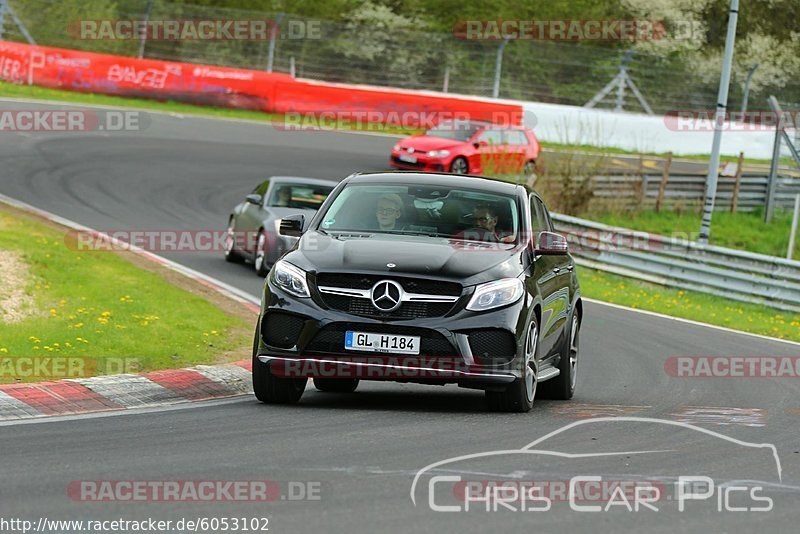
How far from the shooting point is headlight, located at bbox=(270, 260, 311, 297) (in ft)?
32.0

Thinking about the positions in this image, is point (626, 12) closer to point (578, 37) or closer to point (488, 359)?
point (578, 37)

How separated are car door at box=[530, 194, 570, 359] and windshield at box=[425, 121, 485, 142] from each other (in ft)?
71.9

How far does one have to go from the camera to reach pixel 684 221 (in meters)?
33.5

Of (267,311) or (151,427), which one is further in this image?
(267,311)

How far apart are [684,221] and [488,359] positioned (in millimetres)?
24672

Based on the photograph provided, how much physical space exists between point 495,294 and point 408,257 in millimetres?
642

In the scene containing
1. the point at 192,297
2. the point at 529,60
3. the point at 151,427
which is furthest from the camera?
the point at 529,60

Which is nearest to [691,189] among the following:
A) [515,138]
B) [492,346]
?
[515,138]

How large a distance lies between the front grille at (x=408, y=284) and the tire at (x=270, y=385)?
80 cm

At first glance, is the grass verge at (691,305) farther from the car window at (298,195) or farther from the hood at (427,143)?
the hood at (427,143)

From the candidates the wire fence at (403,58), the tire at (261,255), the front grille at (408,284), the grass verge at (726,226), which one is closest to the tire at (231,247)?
the tire at (261,255)

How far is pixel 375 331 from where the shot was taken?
31.4 ft

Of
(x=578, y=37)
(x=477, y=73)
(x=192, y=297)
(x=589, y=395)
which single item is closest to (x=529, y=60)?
(x=477, y=73)

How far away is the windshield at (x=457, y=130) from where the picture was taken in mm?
34062
